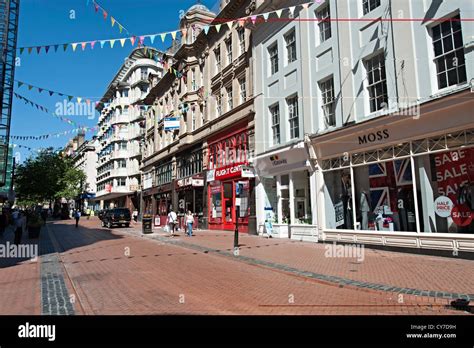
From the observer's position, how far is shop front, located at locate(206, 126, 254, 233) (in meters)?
22.5

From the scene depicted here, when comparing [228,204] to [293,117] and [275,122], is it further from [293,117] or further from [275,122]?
[293,117]

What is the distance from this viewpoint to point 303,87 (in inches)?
697

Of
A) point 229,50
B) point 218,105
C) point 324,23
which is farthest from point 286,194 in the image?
point 229,50

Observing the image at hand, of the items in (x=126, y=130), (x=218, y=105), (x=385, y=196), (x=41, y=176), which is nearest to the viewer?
(x=385, y=196)

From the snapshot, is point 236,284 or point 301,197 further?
point 301,197

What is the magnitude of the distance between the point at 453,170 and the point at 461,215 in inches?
54.5

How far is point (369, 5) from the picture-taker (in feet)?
46.3

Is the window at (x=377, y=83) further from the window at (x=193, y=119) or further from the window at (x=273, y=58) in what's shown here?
the window at (x=193, y=119)

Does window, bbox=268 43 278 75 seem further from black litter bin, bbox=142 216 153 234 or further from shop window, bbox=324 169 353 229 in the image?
black litter bin, bbox=142 216 153 234

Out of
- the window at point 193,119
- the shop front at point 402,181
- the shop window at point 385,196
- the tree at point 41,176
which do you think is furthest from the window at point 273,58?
the tree at point 41,176

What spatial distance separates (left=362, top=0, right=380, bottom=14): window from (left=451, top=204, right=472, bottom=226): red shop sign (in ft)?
25.9

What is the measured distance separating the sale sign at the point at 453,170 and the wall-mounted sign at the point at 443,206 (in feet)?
0.41
